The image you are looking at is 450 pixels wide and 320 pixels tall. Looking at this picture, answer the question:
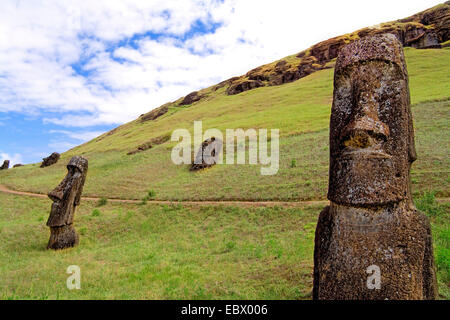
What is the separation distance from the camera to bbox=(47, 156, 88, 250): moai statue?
458 inches

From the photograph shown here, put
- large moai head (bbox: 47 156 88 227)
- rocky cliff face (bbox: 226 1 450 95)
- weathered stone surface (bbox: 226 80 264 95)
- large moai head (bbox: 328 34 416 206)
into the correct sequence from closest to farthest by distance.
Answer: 1. large moai head (bbox: 328 34 416 206)
2. large moai head (bbox: 47 156 88 227)
3. rocky cliff face (bbox: 226 1 450 95)
4. weathered stone surface (bbox: 226 80 264 95)

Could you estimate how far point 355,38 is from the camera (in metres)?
84.4

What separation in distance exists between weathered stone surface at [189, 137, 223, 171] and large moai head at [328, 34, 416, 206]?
68.0ft

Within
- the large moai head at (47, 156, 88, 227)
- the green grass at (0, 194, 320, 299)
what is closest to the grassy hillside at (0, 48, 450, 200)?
the green grass at (0, 194, 320, 299)

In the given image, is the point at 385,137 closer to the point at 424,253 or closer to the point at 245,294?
the point at 424,253

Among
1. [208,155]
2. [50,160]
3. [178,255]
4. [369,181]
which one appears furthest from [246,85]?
[369,181]

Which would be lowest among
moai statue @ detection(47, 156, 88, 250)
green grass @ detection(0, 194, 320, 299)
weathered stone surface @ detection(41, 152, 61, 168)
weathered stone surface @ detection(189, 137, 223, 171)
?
green grass @ detection(0, 194, 320, 299)

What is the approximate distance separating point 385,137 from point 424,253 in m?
1.63

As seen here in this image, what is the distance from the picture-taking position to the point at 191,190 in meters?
19.4

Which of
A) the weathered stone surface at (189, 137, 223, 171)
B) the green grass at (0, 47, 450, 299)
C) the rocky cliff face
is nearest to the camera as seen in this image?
the green grass at (0, 47, 450, 299)

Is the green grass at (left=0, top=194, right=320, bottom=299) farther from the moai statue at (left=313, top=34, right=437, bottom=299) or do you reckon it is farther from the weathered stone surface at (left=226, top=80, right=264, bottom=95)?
the weathered stone surface at (left=226, top=80, right=264, bottom=95)

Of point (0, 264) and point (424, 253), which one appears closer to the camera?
point (424, 253)

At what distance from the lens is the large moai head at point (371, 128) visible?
13.5 ft
